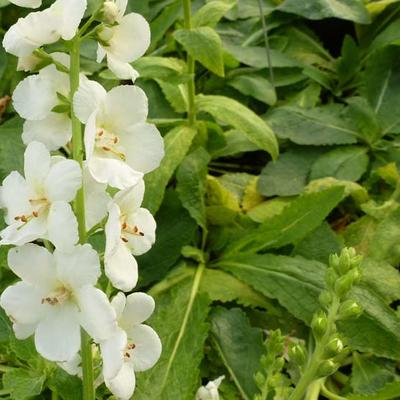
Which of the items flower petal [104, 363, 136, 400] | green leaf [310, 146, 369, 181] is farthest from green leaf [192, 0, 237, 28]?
flower petal [104, 363, 136, 400]

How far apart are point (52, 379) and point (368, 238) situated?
0.76 meters

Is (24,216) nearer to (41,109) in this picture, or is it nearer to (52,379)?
(41,109)

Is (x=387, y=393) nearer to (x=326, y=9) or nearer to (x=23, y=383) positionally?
(x=23, y=383)

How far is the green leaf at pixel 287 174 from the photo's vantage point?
1.75 m

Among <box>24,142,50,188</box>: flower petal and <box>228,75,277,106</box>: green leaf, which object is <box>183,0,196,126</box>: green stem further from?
<box>24,142,50,188</box>: flower petal

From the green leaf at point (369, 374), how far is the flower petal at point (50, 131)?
2.47 ft

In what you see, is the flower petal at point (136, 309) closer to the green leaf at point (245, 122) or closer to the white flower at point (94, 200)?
the white flower at point (94, 200)

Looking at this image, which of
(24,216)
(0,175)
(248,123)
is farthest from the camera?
(248,123)

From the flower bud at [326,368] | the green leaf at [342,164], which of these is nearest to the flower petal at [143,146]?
the flower bud at [326,368]

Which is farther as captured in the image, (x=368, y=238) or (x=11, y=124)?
(x=11, y=124)

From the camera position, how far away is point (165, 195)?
5.44ft

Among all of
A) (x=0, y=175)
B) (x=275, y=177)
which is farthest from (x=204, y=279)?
(x=0, y=175)

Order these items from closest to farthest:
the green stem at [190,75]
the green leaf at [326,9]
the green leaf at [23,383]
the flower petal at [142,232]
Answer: the flower petal at [142,232] < the green leaf at [23,383] < the green stem at [190,75] < the green leaf at [326,9]

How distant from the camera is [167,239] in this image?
1.58 metres
